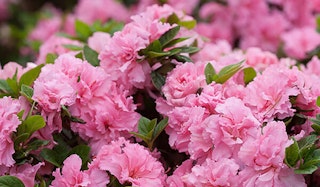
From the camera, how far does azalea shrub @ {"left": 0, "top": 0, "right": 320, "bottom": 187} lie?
1.46m

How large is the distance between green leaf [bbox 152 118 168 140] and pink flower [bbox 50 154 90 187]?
8.8 inches

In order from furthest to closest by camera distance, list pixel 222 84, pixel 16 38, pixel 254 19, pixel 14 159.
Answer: pixel 16 38
pixel 254 19
pixel 222 84
pixel 14 159

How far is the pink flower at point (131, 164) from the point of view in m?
1.50

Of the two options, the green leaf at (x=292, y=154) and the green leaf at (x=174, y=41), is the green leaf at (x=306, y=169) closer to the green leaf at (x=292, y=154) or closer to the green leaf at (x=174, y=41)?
the green leaf at (x=292, y=154)

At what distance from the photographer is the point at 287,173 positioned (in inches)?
56.7

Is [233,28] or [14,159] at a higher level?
[14,159]

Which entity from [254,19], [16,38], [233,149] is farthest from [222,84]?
[16,38]

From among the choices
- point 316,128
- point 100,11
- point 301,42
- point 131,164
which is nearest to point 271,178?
point 316,128

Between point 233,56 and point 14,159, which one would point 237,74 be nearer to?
point 233,56

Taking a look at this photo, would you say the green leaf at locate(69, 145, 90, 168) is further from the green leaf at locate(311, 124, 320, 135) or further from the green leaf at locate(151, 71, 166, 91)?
the green leaf at locate(311, 124, 320, 135)

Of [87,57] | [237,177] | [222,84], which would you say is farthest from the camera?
[87,57]

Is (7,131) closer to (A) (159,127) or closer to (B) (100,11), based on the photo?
(A) (159,127)

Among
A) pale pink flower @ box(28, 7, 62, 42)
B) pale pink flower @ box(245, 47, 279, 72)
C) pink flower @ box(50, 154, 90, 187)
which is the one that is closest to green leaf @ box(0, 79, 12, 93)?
pink flower @ box(50, 154, 90, 187)

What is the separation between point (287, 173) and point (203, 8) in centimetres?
170
